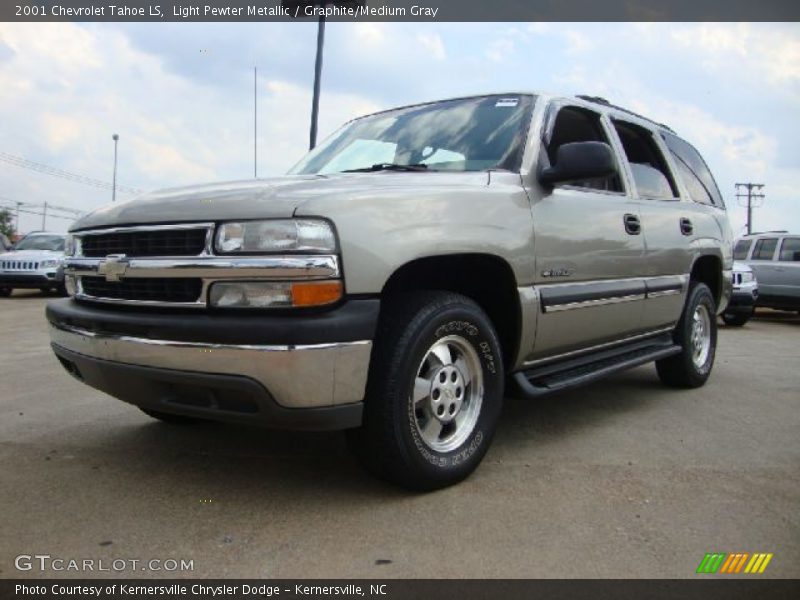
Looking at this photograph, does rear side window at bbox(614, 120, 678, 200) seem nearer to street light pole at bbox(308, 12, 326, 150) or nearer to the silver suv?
street light pole at bbox(308, 12, 326, 150)

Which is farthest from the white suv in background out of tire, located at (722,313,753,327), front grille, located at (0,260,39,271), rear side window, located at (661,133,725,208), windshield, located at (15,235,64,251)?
tire, located at (722,313,753,327)

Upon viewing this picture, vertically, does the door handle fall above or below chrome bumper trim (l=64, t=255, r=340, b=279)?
above

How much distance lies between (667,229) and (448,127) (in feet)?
6.18

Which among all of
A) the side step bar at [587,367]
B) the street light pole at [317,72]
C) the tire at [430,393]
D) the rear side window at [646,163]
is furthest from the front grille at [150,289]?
the street light pole at [317,72]

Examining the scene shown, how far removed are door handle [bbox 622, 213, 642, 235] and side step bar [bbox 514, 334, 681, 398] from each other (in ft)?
2.51

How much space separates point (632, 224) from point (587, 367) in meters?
0.98

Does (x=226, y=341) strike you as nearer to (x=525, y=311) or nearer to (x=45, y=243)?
(x=525, y=311)

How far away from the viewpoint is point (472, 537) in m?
2.43

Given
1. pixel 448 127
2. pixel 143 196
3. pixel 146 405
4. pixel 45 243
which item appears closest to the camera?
pixel 146 405

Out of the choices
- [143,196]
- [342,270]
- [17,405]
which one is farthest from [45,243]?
[342,270]

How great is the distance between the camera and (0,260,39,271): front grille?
1463 cm

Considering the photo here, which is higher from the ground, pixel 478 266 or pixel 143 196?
pixel 143 196

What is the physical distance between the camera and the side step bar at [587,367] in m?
3.40

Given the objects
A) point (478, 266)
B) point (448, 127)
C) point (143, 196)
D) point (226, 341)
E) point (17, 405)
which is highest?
point (448, 127)
